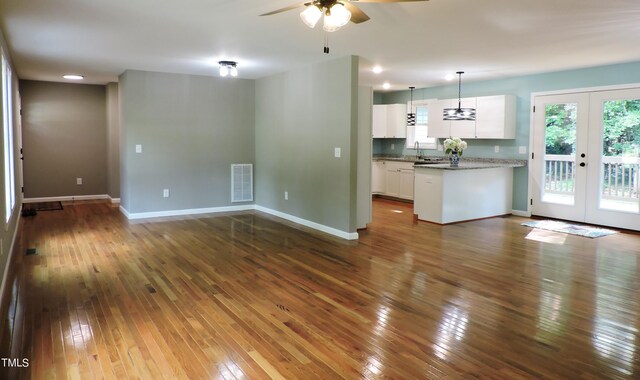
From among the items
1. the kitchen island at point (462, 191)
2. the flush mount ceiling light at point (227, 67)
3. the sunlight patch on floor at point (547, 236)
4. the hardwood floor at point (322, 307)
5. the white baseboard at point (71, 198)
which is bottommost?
the hardwood floor at point (322, 307)

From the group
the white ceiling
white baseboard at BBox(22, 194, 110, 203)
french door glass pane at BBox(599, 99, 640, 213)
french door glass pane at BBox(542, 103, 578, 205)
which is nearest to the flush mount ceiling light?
the white ceiling

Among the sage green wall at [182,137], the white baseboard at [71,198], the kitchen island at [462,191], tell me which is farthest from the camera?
the white baseboard at [71,198]

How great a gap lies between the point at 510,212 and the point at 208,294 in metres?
5.94

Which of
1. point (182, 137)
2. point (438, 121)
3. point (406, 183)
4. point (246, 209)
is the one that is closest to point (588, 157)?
point (438, 121)

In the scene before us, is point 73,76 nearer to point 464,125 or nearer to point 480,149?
point 464,125

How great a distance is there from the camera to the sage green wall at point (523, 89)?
21.1 ft

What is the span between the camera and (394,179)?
961 cm

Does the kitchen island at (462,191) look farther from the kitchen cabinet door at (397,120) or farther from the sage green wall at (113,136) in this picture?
the sage green wall at (113,136)

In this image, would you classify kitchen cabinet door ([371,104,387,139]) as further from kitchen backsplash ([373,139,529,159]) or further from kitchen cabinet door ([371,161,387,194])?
kitchen cabinet door ([371,161,387,194])

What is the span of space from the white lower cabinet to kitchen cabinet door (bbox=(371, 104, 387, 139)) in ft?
2.15

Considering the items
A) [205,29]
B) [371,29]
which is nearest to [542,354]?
[371,29]

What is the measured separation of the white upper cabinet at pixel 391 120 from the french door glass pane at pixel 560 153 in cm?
318

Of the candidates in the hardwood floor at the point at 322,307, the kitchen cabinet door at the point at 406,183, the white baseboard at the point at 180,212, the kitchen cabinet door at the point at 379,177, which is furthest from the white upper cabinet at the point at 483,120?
the white baseboard at the point at 180,212

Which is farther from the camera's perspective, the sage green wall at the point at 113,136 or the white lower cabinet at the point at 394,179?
the white lower cabinet at the point at 394,179
